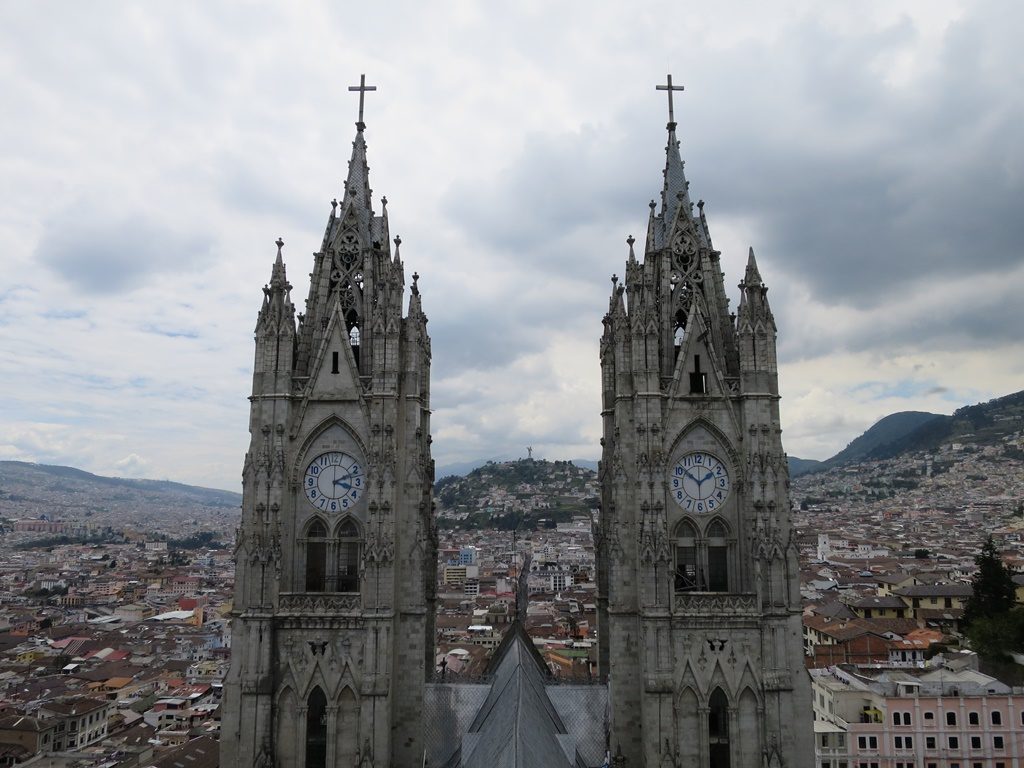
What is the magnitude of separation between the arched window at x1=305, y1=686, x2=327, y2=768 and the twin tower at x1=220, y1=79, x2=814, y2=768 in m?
0.07

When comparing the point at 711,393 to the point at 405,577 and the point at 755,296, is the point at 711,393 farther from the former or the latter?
the point at 405,577

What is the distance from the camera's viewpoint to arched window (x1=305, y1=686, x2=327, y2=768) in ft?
86.8

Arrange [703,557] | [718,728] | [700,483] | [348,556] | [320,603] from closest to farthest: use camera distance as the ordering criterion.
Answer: [718,728] < [320,603] < [703,557] < [700,483] < [348,556]

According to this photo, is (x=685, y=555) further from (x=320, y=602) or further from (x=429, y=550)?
(x=320, y=602)

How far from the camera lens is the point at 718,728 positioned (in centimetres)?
2658

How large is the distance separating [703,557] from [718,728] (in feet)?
17.3

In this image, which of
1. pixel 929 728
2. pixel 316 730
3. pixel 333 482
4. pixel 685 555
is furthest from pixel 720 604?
pixel 929 728

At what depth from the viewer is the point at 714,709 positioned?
1049 inches

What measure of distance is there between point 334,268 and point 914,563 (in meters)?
154

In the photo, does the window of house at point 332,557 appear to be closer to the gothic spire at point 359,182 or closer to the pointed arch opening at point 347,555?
the pointed arch opening at point 347,555

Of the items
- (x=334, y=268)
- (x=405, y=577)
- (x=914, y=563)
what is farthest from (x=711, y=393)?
(x=914, y=563)

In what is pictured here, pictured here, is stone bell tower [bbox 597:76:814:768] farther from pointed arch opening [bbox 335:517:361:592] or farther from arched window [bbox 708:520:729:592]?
pointed arch opening [bbox 335:517:361:592]

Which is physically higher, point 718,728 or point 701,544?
point 701,544

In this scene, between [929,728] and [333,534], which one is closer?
[333,534]
